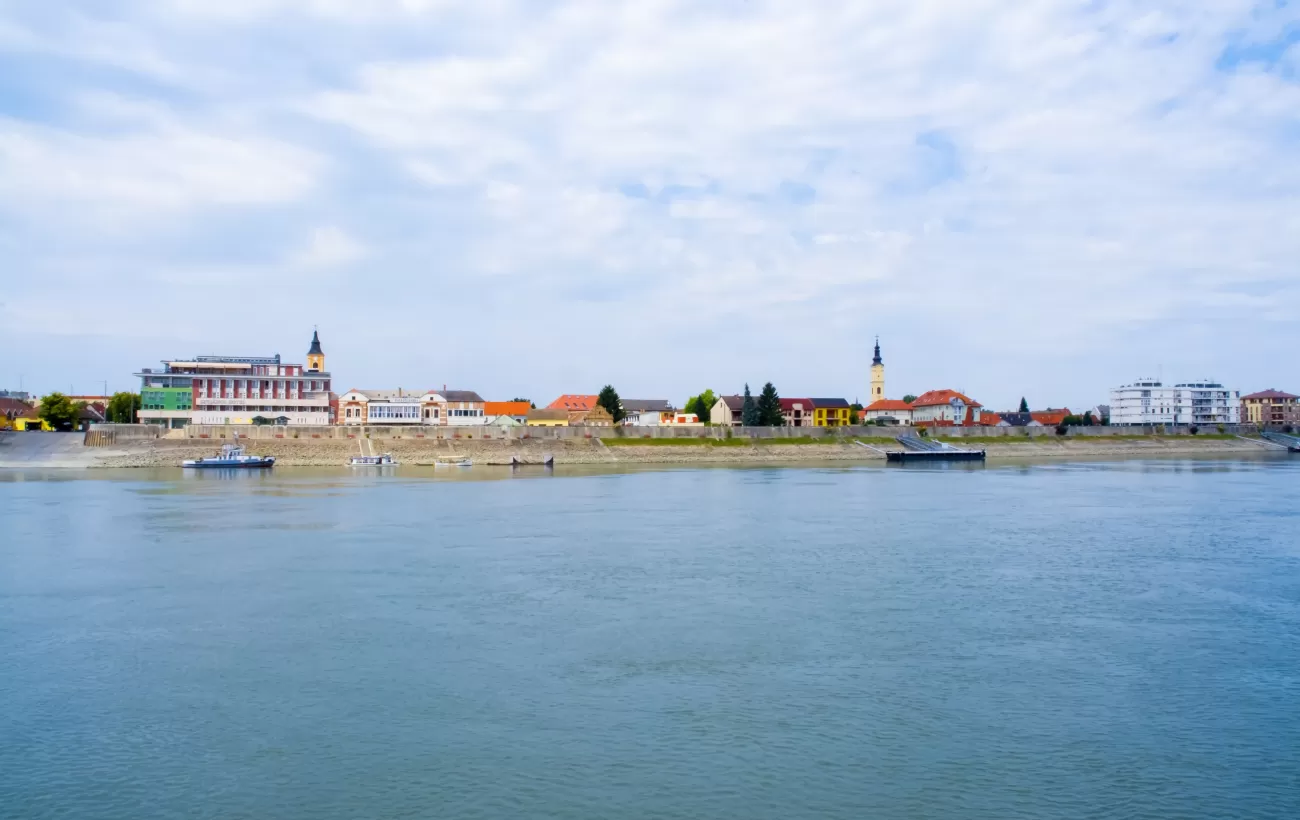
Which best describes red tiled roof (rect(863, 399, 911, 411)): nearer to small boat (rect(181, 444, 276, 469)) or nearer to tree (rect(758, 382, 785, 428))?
tree (rect(758, 382, 785, 428))

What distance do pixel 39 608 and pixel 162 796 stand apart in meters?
11.8

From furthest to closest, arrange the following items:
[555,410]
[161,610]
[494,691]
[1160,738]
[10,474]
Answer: [555,410], [10,474], [161,610], [494,691], [1160,738]

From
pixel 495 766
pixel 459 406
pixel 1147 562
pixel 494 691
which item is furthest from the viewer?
pixel 459 406

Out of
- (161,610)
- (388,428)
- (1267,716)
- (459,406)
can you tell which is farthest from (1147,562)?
(459,406)

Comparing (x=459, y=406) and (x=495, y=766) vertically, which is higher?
(x=459, y=406)

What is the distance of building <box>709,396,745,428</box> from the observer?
374ft

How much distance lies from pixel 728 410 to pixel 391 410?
38.4 metres

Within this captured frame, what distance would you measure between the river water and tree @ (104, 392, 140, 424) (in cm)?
6764

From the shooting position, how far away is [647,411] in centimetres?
12756

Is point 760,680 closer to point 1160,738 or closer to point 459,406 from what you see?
point 1160,738

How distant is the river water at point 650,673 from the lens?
1104cm

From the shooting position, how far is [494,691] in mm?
14453

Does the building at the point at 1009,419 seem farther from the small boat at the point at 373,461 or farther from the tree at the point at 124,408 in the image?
the tree at the point at 124,408

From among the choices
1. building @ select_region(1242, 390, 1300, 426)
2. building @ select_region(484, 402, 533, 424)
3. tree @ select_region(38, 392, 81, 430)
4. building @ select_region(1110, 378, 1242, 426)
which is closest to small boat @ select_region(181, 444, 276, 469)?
tree @ select_region(38, 392, 81, 430)
